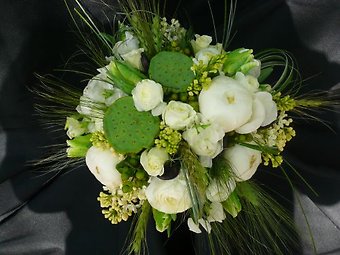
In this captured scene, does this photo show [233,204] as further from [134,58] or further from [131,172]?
[134,58]

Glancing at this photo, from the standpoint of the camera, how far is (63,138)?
1.34 m

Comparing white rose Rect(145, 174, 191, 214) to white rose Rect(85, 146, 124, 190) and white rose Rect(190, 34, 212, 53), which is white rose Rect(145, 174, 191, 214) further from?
white rose Rect(190, 34, 212, 53)

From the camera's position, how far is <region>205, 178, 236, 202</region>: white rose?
3.09 ft

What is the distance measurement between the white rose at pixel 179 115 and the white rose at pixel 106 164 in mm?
116

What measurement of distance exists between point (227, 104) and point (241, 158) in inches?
4.8

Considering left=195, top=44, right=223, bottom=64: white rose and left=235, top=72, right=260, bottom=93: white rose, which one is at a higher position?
left=195, top=44, right=223, bottom=64: white rose

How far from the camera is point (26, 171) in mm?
1391

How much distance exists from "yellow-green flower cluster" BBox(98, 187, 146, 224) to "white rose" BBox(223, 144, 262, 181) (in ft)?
0.54

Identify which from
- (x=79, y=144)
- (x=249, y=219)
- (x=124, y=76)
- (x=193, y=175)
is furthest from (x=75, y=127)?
(x=249, y=219)

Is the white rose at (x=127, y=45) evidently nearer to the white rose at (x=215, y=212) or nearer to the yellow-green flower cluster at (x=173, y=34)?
the yellow-green flower cluster at (x=173, y=34)

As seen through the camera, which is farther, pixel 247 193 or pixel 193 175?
pixel 247 193

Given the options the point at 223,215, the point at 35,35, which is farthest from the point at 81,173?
the point at 223,215

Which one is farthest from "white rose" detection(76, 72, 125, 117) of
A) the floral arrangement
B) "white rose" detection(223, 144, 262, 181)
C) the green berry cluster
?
"white rose" detection(223, 144, 262, 181)

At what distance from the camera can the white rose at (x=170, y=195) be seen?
909 mm
